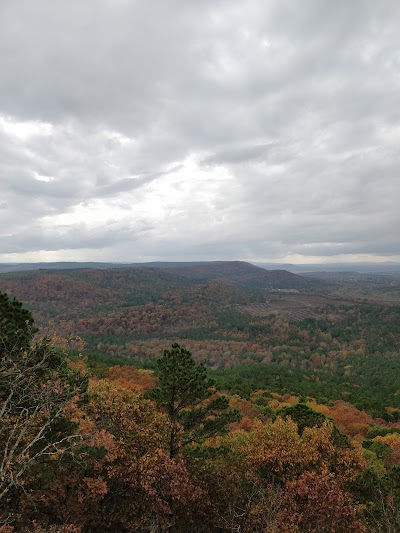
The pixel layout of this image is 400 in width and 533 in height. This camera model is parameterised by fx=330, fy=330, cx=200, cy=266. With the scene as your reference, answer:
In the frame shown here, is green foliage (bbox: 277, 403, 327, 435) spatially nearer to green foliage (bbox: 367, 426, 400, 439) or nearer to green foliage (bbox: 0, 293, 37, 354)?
green foliage (bbox: 0, 293, 37, 354)

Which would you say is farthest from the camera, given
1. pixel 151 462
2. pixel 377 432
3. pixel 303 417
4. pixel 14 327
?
pixel 377 432

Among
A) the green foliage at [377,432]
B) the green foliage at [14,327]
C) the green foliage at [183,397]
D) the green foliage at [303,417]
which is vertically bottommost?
the green foliage at [377,432]

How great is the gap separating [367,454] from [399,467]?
51.8 ft

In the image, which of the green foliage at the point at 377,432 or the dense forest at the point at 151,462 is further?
the green foliage at the point at 377,432

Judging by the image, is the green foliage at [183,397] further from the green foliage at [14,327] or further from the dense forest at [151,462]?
the green foliage at [14,327]

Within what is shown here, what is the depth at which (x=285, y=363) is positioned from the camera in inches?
6245

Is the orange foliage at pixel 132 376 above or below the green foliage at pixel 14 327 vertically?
below

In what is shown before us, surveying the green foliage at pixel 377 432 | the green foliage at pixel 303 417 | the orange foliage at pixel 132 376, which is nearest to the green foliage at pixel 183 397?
the green foliage at pixel 303 417

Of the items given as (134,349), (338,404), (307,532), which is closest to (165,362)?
(307,532)

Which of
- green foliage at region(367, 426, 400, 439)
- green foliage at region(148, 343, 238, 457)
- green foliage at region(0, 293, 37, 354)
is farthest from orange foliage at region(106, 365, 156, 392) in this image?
green foliage at region(0, 293, 37, 354)

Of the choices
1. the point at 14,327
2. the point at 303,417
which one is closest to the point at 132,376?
the point at 303,417

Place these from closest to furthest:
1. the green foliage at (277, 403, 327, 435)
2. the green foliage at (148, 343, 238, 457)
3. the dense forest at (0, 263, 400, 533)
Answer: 1. the dense forest at (0, 263, 400, 533)
2. the green foliage at (148, 343, 238, 457)
3. the green foliage at (277, 403, 327, 435)

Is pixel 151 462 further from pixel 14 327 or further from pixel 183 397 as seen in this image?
pixel 14 327

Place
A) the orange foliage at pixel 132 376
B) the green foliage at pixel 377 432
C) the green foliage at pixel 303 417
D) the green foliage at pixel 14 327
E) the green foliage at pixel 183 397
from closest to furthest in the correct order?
1. the green foliage at pixel 14 327
2. the green foliage at pixel 183 397
3. the green foliage at pixel 303 417
4. the green foliage at pixel 377 432
5. the orange foliage at pixel 132 376
